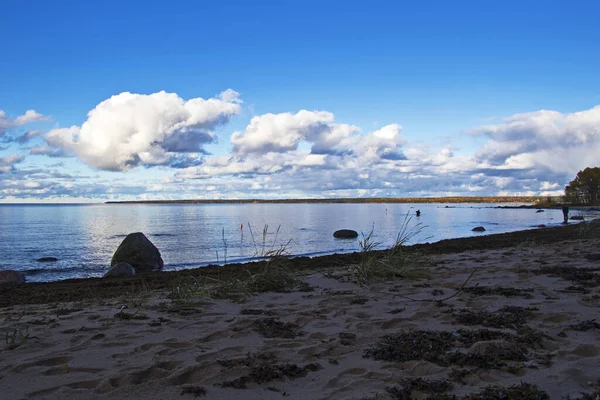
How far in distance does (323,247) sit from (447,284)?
15.8 metres

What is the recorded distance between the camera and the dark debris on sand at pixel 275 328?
491 centimetres

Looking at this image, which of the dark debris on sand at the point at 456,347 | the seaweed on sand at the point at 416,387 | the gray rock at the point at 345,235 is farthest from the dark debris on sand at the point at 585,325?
the gray rock at the point at 345,235

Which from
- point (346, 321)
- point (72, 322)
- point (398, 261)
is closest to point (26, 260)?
point (72, 322)

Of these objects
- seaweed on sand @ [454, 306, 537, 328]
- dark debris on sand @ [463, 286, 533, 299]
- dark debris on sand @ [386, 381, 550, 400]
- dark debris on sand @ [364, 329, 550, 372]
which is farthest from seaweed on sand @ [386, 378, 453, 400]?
dark debris on sand @ [463, 286, 533, 299]

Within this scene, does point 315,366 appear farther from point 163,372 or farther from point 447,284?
point 447,284

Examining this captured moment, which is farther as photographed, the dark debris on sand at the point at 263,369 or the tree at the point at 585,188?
the tree at the point at 585,188

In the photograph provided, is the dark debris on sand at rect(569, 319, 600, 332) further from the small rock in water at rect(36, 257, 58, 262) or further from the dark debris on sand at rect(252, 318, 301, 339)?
the small rock in water at rect(36, 257, 58, 262)

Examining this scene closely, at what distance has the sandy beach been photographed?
3.37 m

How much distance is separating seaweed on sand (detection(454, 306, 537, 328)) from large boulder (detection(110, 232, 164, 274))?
44.2 feet

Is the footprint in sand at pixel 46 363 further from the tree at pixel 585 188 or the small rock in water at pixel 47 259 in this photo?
the tree at pixel 585 188

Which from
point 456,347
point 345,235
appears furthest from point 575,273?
point 345,235

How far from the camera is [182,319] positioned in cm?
578

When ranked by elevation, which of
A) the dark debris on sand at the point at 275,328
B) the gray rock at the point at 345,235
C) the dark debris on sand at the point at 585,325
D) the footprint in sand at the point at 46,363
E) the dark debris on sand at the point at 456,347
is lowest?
the gray rock at the point at 345,235

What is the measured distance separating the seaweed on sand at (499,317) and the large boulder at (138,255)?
44.2 ft
